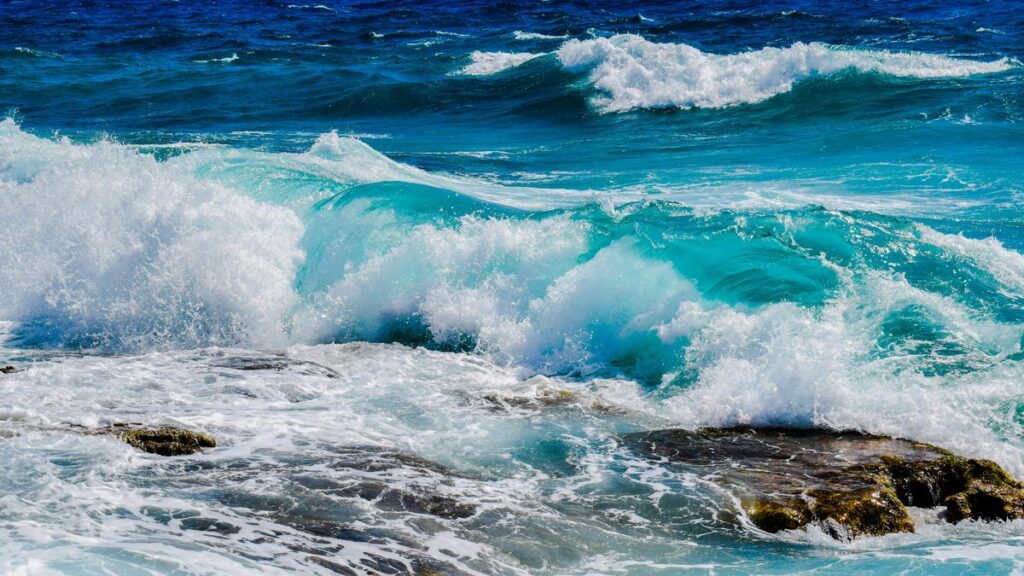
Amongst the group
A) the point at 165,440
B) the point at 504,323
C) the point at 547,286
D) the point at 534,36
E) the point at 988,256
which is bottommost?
the point at 504,323

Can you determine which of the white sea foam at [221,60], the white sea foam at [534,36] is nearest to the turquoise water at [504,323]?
the white sea foam at [221,60]

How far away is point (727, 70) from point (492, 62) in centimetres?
673

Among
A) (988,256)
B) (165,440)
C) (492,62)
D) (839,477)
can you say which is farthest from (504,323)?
(492,62)

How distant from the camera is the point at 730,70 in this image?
74.7 ft

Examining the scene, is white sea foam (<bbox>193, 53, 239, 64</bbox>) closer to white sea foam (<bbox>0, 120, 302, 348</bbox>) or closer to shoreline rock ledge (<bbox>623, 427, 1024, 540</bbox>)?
white sea foam (<bbox>0, 120, 302, 348</bbox>)

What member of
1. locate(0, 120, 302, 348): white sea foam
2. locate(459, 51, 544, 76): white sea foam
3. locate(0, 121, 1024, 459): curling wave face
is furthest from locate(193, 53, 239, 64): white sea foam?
locate(0, 120, 302, 348): white sea foam

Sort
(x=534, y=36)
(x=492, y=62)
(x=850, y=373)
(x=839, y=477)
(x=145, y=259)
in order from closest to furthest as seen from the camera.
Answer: (x=839, y=477), (x=850, y=373), (x=145, y=259), (x=492, y=62), (x=534, y=36)

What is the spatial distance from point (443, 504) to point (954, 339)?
4.31m

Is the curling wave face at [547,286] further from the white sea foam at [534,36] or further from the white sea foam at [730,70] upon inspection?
the white sea foam at [534,36]

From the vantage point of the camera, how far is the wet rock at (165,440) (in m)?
6.25

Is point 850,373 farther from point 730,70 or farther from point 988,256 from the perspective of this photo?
point 730,70

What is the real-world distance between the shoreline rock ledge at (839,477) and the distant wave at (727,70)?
15.4 m

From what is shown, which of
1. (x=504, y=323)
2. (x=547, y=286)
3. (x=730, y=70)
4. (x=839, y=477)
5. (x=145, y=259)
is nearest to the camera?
(x=839, y=477)

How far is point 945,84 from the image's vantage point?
2100 cm
